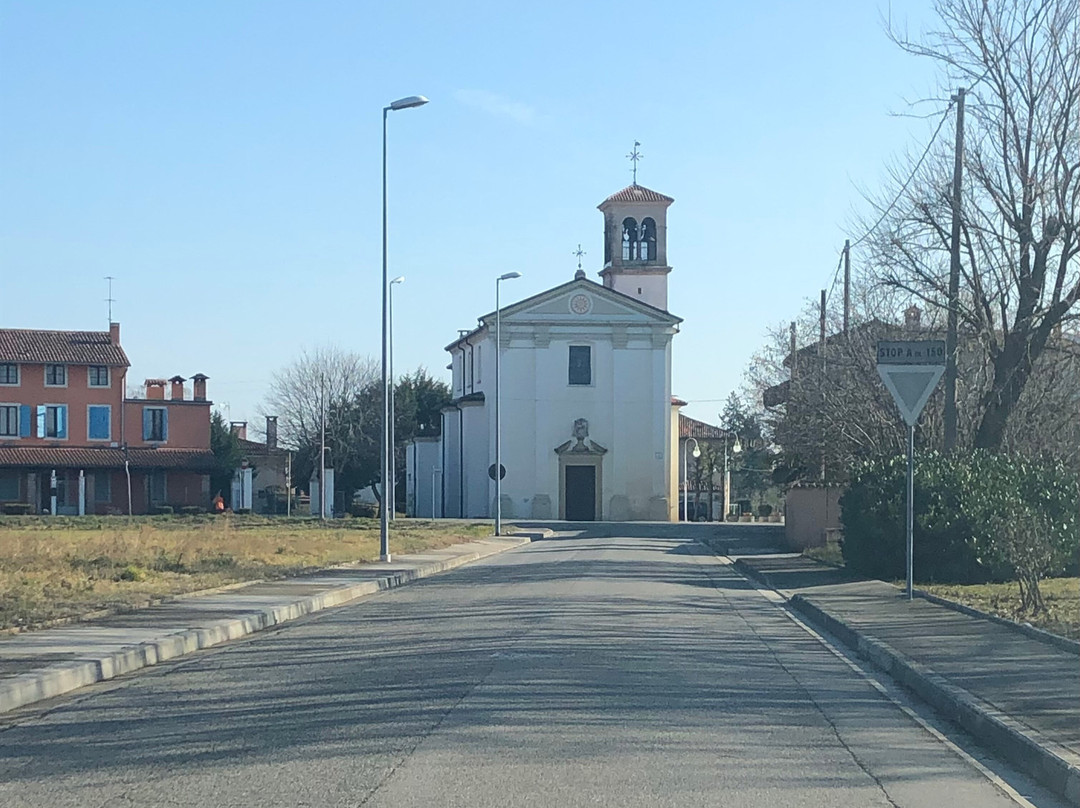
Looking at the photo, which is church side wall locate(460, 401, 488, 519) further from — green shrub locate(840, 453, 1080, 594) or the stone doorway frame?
green shrub locate(840, 453, 1080, 594)

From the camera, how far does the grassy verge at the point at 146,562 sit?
1803 cm

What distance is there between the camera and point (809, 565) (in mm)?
27812

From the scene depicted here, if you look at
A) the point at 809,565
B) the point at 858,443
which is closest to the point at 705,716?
the point at 809,565

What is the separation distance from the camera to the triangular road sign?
17469 millimetres

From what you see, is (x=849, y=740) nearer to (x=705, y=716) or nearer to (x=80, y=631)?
(x=705, y=716)

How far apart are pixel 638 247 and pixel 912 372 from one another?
54.7 meters

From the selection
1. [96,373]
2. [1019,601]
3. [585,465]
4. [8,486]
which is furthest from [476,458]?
[1019,601]

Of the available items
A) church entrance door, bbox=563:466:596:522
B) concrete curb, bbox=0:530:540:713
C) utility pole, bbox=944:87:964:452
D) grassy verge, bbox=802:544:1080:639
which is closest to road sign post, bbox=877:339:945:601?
grassy verge, bbox=802:544:1080:639

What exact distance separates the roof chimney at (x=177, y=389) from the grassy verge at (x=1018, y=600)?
6001 centimetres

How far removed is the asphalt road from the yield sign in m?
3.74

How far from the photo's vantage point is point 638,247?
7169 cm

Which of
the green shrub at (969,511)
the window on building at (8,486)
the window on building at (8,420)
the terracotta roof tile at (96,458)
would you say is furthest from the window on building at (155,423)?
the green shrub at (969,511)

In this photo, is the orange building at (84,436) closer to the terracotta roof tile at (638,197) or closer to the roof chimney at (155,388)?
the roof chimney at (155,388)

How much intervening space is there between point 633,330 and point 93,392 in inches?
1132
